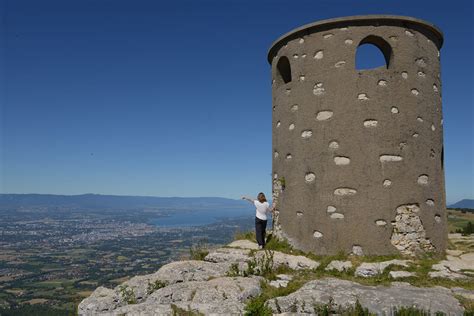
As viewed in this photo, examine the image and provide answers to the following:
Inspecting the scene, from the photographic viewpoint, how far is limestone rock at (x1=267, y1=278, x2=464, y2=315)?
548 centimetres

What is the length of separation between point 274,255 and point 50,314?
156ft

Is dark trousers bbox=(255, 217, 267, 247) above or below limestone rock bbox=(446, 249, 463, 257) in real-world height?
above

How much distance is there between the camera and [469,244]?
34.3 ft

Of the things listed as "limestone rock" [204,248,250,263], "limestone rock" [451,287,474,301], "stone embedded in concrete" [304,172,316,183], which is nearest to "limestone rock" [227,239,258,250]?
"limestone rock" [204,248,250,263]

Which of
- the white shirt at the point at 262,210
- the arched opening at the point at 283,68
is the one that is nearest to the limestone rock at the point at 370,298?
the white shirt at the point at 262,210

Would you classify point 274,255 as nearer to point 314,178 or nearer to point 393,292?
point 314,178

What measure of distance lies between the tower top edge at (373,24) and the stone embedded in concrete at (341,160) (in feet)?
11.8

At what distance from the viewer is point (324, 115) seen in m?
9.48

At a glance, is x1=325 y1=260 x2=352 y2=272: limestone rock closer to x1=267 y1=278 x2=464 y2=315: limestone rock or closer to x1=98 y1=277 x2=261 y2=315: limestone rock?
x1=267 y1=278 x2=464 y2=315: limestone rock

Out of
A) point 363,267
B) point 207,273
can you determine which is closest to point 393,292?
point 363,267

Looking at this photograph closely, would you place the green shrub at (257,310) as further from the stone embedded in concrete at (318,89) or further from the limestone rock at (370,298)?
the stone embedded in concrete at (318,89)

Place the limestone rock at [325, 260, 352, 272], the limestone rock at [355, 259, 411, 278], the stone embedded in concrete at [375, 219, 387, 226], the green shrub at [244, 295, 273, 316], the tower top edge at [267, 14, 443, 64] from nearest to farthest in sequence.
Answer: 1. the green shrub at [244, 295, 273, 316]
2. the limestone rock at [355, 259, 411, 278]
3. the limestone rock at [325, 260, 352, 272]
4. the stone embedded in concrete at [375, 219, 387, 226]
5. the tower top edge at [267, 14, 443, 64]

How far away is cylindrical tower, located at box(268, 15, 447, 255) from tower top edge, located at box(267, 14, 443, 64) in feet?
0.09

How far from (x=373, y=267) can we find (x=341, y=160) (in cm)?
275
